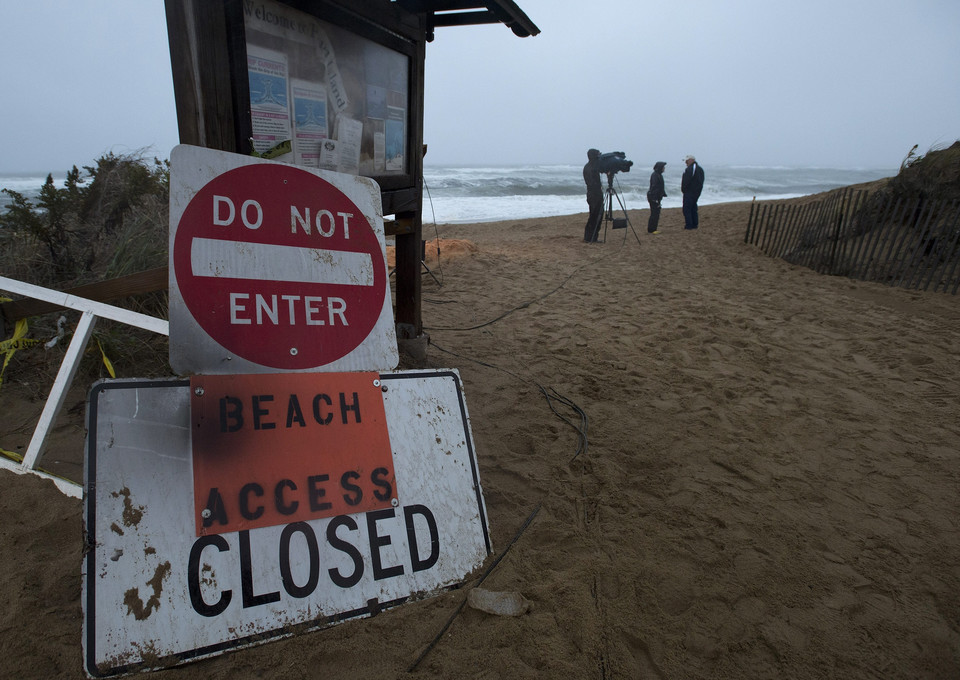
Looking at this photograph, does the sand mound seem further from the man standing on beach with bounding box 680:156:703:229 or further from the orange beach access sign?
the orange beach access sign

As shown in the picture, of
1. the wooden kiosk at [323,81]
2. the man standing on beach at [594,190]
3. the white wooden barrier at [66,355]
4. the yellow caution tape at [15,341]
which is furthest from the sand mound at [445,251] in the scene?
the white wooden barrier at [66,355]

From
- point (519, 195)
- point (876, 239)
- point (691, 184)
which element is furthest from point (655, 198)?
point (519, 195)

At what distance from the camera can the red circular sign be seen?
4.05 feet

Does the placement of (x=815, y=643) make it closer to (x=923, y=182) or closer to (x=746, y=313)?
(x=746, y=313)

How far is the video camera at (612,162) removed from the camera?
10.5 meters

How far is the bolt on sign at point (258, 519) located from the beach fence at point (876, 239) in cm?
724

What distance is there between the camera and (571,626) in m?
1.72

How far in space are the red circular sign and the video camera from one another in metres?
10.0

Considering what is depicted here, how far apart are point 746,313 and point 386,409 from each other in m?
5.09

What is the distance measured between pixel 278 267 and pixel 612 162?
10.3 meters

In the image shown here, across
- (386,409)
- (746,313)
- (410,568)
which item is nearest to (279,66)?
(386,409)

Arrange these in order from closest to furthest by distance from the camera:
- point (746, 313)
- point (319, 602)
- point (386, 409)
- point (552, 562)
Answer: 1. point (319, 602)
2. point (386, 409)
3. point (552, 562)
4. point (746, 313)

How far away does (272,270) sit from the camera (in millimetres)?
1311

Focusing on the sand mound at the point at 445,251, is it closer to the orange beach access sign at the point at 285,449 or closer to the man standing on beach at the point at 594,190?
the man standing on beach at the point at 594,190
